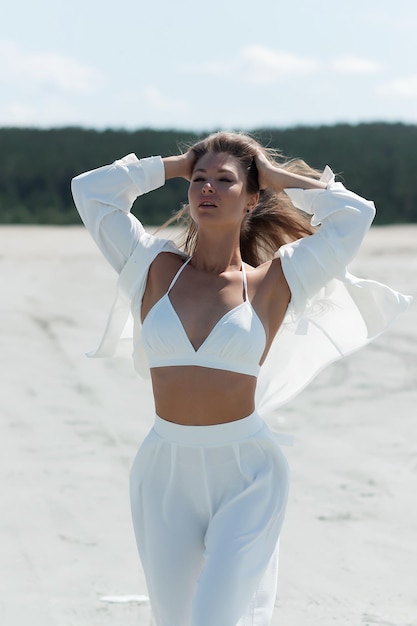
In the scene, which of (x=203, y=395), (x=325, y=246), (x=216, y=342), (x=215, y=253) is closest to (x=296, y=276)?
(x=325, y=246)

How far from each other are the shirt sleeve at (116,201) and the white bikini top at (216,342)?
406 mm

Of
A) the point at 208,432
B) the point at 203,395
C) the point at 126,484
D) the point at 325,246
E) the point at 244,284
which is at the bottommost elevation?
the point at 126,484

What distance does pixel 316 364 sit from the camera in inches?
165

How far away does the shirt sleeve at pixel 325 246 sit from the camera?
3.73 meters

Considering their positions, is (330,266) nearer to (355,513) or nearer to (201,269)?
(201,269)

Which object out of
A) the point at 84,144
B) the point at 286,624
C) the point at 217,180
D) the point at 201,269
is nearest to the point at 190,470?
the point at 201,269

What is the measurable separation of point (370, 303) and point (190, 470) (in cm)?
106

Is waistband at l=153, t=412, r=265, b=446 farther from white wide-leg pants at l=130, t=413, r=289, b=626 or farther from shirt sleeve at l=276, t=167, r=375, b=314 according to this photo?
shirt sleeve at l=276, t=167, r=375, b=314

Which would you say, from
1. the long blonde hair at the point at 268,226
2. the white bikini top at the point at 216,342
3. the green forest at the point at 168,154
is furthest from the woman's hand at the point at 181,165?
the green forest at the point at 168,154

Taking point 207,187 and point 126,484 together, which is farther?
point 126,484

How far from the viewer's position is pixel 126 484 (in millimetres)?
6641

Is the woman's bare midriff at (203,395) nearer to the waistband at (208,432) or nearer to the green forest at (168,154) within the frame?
the waistband at (208,432)

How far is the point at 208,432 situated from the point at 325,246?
0.81 meters

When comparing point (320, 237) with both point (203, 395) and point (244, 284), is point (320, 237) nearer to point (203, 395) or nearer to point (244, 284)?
point (244, 284)
